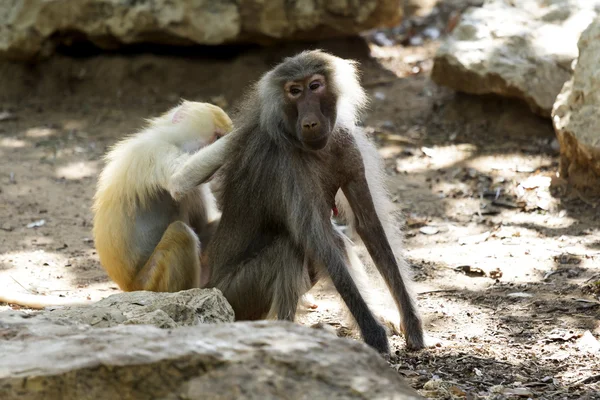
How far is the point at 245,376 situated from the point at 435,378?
63.6 inches

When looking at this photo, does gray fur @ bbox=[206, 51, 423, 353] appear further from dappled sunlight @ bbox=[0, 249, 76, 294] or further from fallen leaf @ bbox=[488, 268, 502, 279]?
dappled sunlight @ bbox=[0, 249, 76, 294]

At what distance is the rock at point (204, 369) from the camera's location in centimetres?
272

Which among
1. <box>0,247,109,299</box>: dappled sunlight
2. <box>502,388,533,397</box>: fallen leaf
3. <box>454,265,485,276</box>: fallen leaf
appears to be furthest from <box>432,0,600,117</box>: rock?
<box>502,388,533,397</box>: fallen leaf

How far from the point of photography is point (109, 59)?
972 cm

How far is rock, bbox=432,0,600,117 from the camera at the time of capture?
7734 mm

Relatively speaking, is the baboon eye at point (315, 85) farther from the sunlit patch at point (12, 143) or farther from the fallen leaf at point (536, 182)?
the sunlit patch at point (12, 143)

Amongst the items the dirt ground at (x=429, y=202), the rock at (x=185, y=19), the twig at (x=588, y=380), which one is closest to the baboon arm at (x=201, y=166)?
the dirt ground at (x=429, y=202)

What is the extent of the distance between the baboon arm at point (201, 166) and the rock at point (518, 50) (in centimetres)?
391

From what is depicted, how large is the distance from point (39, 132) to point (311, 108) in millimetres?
5202

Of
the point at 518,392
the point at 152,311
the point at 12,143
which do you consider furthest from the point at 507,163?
the point at 12,143

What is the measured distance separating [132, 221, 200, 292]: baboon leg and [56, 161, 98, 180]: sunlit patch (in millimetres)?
2938

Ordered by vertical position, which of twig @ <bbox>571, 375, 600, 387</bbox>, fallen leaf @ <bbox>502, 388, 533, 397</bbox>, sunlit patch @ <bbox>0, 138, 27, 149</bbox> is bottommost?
twig @ <bbox>571, 375, 600, 387</bbox>

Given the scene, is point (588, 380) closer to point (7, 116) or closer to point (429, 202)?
point (429, 202)

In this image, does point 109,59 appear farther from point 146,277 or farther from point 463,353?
point 463,353
